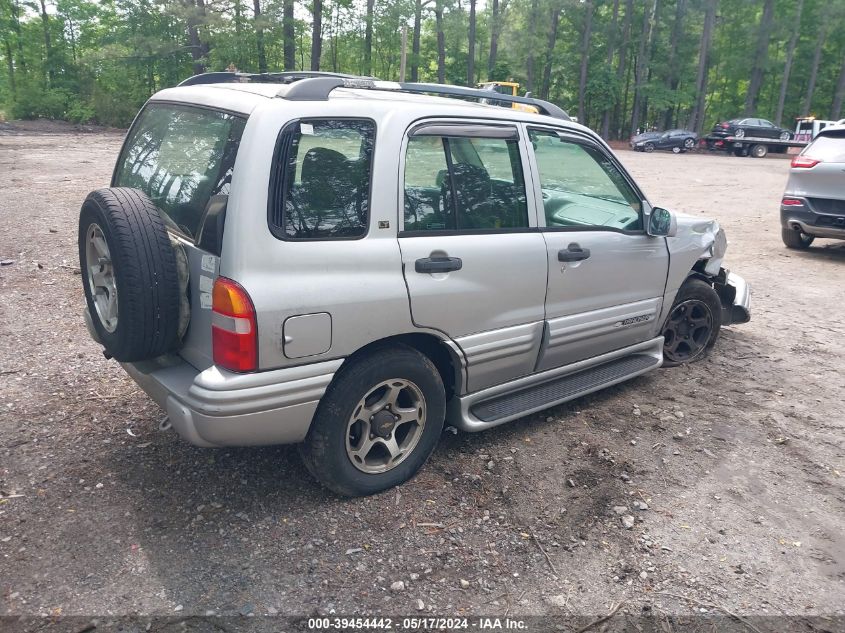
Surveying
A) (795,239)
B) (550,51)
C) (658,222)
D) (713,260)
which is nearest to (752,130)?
(550,51)

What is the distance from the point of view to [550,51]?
145 ft

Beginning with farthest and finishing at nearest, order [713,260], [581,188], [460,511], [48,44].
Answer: [48,44]
[713,260]
[581,188]
[460,511]

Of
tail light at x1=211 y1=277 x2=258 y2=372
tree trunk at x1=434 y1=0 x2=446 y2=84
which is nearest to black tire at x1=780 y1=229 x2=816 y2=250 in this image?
tail light at x1=211 y1=277 x2=258 y2=372

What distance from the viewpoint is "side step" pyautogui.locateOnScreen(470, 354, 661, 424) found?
3.71m

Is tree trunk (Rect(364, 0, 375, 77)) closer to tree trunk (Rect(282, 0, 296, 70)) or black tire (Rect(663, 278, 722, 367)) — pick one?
tree trunk (Rect(282, 0, 296, 70))

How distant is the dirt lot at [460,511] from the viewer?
2.70 m

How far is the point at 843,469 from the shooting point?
378 cm

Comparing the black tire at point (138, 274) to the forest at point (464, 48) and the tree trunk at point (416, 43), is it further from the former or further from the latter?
the tree trunk at point (416, 43)

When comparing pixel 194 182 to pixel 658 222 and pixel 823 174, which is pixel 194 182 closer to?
pixel 658 222

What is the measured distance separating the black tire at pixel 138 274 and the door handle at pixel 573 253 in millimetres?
2053

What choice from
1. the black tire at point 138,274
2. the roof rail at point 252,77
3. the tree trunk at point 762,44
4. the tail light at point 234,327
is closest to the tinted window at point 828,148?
the roof rail at point 252,77

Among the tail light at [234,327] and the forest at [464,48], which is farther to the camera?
the forest at [464,48]

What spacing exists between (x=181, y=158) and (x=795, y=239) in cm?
932

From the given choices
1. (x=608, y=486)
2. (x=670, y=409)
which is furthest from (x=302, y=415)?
(x=670, y=409)
